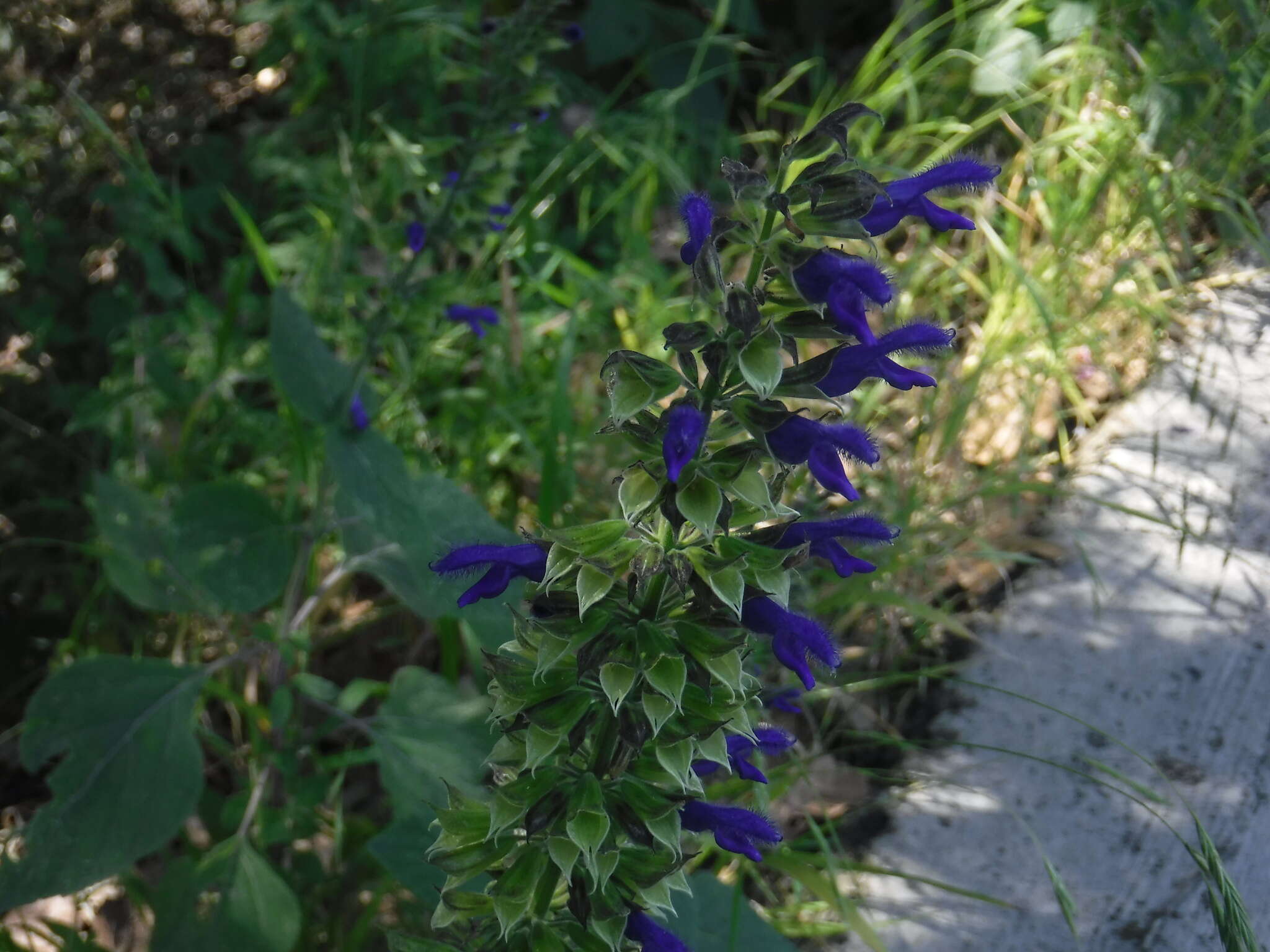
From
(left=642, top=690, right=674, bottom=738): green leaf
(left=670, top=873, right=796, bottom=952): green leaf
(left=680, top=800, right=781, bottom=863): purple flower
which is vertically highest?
(left=642, top=690, right=674, bottom=738): green leaf

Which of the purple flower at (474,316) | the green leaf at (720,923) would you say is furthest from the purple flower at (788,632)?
the purple flower at (474,316)

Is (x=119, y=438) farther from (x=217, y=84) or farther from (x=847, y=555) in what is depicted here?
(x=847, y=555)

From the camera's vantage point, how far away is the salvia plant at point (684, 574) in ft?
3.19

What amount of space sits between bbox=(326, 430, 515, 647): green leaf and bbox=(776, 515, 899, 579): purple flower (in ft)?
2.15

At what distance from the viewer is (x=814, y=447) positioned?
1.02 meters

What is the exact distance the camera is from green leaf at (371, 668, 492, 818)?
71.7 inches

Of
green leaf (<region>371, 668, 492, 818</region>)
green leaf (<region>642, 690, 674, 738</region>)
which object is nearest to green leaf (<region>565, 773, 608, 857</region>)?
green leaf (<region>642, 690, 674, 738</region>)

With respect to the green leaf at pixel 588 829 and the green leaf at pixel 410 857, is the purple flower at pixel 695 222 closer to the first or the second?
the green leaf at pixel 588 829

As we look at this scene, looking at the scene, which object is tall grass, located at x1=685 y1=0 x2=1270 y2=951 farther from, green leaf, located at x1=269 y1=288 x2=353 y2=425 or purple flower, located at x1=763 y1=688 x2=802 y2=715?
green leaf, located at x1=269 y1=288 x2=353 y2=425

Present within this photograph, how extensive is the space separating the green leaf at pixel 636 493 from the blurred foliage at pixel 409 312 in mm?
697

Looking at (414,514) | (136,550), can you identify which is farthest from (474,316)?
(136,550)

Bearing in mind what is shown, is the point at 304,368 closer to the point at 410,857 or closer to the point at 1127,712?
the point at 410,857

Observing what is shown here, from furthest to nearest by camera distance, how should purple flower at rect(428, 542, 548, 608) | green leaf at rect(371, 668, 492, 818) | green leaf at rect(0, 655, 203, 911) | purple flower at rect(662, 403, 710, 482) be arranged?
green leaf at rect(371, 668, 492, 818) → green leaf at rect(0, 655, 203, 911) → purple flower at rect(428, 542, 548, 608) → purple flower at rect(662, 403, 710, 482)

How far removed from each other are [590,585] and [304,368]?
1162mm
